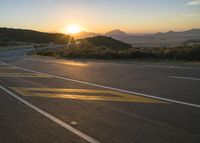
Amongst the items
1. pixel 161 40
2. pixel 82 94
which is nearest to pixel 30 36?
pixel 161 40

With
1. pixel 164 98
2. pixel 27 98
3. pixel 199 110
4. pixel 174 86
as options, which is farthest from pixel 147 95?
pixel 27 98

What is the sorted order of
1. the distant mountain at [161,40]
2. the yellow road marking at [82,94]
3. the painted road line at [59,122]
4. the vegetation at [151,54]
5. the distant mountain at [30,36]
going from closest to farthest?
the painted road line at [59,122], the yellow road marking at [82,94], the vegetation at [151,54], the distant mountain at [161,40], the distant mountain at [30,36]

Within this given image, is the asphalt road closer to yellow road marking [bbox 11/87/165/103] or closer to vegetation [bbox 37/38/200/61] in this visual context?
yellow road marking [bbox 11/87/165/103]

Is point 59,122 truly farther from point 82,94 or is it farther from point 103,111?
point 82,94

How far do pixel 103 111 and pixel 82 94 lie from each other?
276 cm

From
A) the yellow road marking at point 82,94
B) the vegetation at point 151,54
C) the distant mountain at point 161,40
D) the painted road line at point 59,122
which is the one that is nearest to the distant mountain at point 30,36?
the distant mountain at point 161,40

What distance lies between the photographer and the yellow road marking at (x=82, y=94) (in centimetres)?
983

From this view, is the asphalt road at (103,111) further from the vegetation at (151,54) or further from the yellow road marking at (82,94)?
the vegetation at (151,54)

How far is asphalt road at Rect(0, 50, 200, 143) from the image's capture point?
6.42 meters

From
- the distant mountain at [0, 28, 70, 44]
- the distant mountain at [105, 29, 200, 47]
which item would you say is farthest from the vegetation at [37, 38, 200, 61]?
the distant mountain at [0, 28, 70, 44]

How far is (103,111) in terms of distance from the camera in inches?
329

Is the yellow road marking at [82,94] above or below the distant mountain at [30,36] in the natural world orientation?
above

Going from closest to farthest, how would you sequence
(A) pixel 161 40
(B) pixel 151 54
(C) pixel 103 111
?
(C) pixel 103 111 < (B) pixel 151 54 < (A) pixel 161 40

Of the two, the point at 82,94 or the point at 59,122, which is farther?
the point at 82,94
